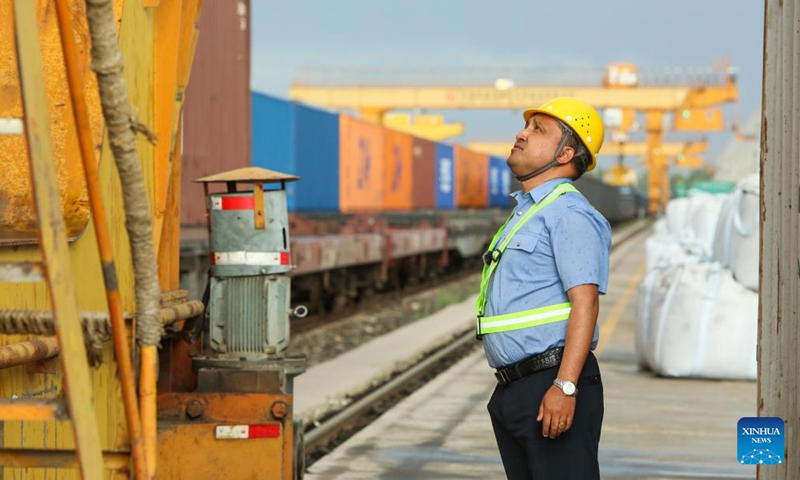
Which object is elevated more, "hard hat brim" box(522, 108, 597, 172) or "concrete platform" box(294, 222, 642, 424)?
"hard hat brim" box(522, 108, 597, 172)

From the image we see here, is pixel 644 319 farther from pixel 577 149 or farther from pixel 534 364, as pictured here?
pixel 534 364

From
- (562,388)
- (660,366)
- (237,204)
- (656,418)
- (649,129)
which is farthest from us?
(649,129)

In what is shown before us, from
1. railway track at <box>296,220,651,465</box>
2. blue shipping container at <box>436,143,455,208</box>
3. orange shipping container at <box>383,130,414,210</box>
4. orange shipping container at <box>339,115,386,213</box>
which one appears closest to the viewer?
railway track at <box>296,220,651,465</box>

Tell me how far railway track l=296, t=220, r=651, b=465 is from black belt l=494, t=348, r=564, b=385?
2876 millimetres

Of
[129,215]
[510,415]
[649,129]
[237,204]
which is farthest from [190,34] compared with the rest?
[649,129]

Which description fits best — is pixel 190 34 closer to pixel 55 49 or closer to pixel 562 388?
pixel 55 49

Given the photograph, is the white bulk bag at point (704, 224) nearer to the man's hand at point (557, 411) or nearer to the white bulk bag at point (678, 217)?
the white bulk bag at point (678, 217)

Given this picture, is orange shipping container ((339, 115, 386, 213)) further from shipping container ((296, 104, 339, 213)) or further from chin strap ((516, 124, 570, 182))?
chin strap ((516, 124, 570, 182))

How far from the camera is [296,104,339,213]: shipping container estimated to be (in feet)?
70.6

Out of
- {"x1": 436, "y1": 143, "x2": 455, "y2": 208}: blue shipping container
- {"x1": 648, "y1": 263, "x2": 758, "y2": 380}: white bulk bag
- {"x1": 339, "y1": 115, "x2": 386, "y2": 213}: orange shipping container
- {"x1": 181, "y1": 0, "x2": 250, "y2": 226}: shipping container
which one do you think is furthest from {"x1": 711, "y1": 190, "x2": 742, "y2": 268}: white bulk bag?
{"x1": 436, "y1": 143, "x2": 455, "y2": 208}: blue shipping container

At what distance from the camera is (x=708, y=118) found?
226 feet

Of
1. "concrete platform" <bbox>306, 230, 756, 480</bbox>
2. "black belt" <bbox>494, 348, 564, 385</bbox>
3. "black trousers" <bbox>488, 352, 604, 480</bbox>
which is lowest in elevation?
"concrete platform" <bbox>306, 230, 756, 480</bbox>

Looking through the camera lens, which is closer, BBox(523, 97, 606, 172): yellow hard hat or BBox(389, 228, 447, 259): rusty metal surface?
BBox(523, 97, 606, 172): yellow hard hat

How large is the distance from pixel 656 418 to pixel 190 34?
17.8 feet
